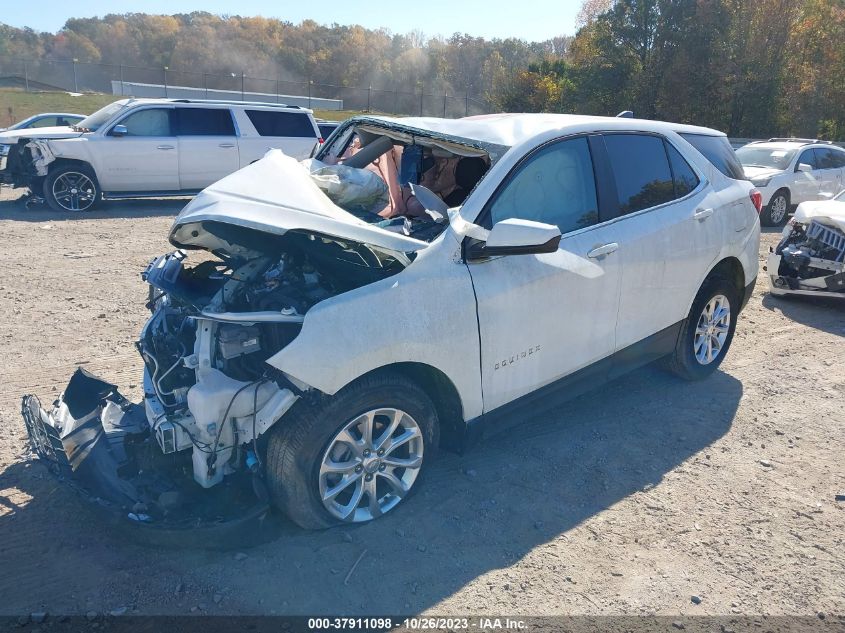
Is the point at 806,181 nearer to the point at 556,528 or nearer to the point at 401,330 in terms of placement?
the point at 556,528

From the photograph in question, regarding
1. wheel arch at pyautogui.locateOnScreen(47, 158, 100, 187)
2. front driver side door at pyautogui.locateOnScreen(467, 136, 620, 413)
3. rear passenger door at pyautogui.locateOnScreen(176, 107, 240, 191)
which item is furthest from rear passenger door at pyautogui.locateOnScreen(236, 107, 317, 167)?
front driver side door at pyautogui.locateOnScreen(467, 136, 620, 413)

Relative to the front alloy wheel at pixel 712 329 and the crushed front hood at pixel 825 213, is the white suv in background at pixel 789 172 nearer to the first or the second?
the crushed front hood at pixel 825 213

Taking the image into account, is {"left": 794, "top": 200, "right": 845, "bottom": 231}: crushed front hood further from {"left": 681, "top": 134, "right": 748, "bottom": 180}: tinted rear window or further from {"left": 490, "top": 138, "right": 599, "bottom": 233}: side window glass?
{"left": 490, "top": 138, "right": 599, "bottom": 233}: side window glass

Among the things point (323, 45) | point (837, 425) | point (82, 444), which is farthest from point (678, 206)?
point (323, 45)

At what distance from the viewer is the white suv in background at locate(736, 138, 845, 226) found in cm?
1348

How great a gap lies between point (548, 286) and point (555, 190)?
2.04ft

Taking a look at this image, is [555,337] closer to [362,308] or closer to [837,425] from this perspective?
[362,308]

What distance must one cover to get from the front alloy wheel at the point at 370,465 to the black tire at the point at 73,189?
10536mm

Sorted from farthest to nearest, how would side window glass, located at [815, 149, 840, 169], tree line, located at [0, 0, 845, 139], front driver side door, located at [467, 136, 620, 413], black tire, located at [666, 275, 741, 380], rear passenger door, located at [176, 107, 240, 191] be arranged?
tree line, located at [0, 0, 845, 139] < side window glass, located at [815, 149, 840, 169] < rear passenger door, located at [176, 107, 240, 191] < black tire, located at [666, 275, 741, 380] < front driver side door, located at [467, 136, 620, 413]

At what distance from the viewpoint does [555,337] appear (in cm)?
402

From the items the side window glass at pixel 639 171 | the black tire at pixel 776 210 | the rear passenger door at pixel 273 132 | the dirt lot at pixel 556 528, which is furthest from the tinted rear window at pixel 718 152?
the rear passenger door at pixel 273 132

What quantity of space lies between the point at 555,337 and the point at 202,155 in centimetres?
1061

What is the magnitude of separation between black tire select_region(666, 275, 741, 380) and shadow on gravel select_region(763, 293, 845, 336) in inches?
90.0

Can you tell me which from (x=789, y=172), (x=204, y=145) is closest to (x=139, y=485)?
(x=204, y=145)
